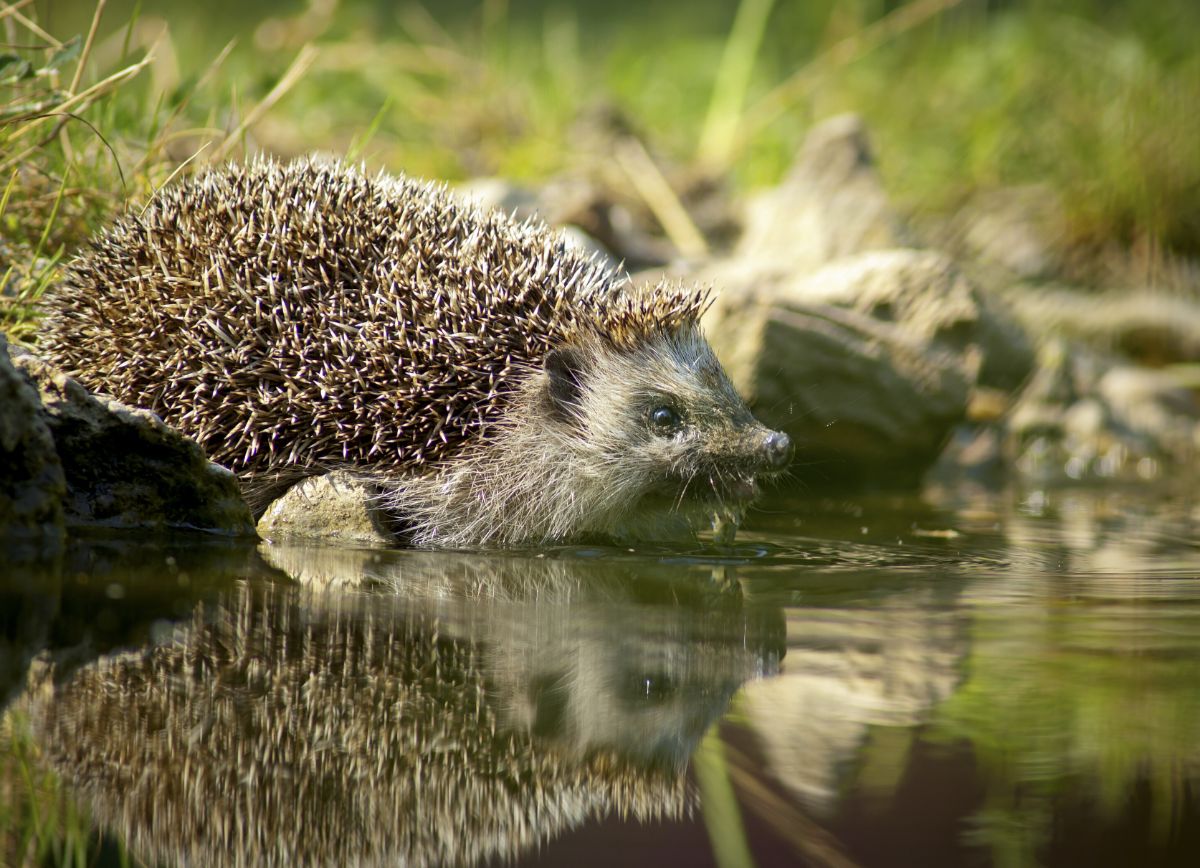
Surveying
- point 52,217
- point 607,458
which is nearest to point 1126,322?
point 607,458

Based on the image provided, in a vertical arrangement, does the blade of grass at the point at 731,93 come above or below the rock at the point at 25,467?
above

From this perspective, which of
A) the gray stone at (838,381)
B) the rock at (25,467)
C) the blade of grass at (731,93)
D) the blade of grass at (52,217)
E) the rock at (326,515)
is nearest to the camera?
the rock at (25,467)

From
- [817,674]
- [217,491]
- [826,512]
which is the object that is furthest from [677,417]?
[817,674]

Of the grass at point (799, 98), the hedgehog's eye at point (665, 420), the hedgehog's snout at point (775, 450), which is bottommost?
the hedgehog's snout at point (775, 450)

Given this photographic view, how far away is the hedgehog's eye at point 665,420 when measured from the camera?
514 cm

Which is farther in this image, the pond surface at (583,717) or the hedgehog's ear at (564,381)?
the hedgehog's ear at (564,381)

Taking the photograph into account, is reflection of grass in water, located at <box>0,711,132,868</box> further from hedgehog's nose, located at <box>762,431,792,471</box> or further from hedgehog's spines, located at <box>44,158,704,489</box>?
hedgehog's nose, located at <box>762,431,792,471</box>

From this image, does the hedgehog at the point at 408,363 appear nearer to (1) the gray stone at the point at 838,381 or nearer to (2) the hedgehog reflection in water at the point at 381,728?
(1) the gray stone at the point at 838,381

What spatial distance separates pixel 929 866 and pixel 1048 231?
9.86 metres

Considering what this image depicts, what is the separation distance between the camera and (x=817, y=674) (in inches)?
109

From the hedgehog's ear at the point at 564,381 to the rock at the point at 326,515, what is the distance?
2.79ft

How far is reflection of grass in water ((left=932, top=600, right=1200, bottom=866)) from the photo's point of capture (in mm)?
1994

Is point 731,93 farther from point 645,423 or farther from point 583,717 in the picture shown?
point 583,717

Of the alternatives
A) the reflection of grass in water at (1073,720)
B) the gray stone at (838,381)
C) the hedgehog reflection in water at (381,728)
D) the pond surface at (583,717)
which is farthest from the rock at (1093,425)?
the hedgehog reflection in water at (381,728)
